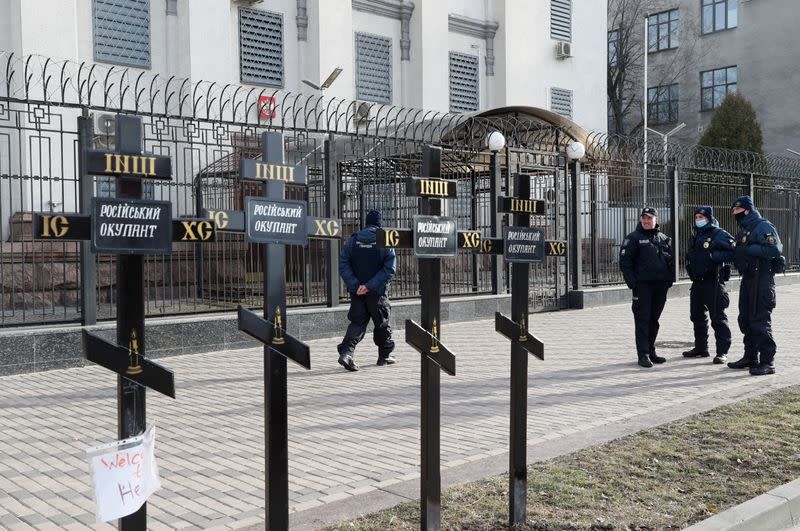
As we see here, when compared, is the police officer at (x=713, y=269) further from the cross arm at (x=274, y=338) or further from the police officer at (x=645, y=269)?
the cross arm at (x=274, y=338)

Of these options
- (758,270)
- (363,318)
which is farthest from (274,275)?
(758,270)

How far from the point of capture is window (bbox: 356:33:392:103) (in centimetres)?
2298

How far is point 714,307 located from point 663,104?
3480 centimetres

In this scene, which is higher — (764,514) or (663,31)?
(663,31)

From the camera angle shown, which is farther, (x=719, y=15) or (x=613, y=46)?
(x=613, y=46)

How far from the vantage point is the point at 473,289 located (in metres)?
15.7

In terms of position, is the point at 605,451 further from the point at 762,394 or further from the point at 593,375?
the point at 593,375

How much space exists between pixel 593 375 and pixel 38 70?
13008mm

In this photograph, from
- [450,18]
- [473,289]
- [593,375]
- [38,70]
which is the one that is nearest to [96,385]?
[593,375]

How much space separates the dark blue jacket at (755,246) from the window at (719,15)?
34.3 m

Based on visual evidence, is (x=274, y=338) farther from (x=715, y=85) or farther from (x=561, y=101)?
(x=715, y=85)

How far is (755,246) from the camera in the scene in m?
9.02

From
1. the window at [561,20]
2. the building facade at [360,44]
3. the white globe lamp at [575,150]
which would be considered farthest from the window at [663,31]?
the white globe lamp at [575,150]

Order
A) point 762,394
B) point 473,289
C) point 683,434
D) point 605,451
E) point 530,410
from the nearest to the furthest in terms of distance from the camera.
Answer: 1. point 605,451
2. point 683,434
3. point 530,410
4. point 762,394
5. point 473,289
